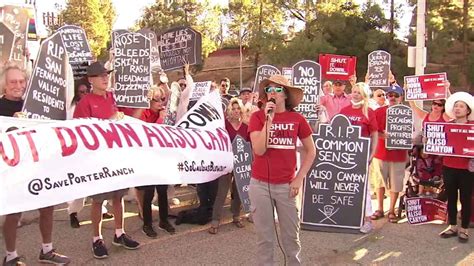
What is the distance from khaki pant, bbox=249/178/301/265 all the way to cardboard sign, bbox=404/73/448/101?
11.0 ft

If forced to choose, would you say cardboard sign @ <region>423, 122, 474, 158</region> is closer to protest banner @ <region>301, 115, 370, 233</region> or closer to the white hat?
the white hat

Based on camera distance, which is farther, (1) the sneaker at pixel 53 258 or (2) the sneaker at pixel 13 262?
(1) the sneaker at pixel 53 258

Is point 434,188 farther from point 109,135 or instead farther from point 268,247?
point 109,135

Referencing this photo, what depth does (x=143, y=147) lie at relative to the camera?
5.08m

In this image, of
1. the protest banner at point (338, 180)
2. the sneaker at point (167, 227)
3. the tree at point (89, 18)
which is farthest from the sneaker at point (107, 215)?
the tree at point (89, 18)

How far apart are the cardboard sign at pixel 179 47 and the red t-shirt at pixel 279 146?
4450 mm

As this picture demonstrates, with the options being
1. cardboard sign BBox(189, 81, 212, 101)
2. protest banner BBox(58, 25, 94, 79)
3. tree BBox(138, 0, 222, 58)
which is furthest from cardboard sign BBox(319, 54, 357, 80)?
tree BBox(138, 0, 222, 58)

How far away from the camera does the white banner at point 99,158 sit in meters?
4.17

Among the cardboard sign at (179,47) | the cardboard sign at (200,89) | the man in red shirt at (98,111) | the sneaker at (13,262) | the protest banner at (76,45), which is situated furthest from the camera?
the cardboard sign at (200,89)

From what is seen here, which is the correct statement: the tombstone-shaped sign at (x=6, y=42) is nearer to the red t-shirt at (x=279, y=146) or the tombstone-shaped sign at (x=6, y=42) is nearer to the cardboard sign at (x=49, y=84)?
the cardboard sign at (x=49, y=84)

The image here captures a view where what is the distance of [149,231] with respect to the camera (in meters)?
5.87

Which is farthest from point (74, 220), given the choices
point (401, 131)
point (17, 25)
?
point (401, 131)

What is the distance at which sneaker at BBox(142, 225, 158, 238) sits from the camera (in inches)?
230

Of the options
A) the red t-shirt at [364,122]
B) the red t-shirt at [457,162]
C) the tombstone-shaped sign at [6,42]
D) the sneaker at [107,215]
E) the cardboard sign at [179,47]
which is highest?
the cardboard sign at [179,47]
